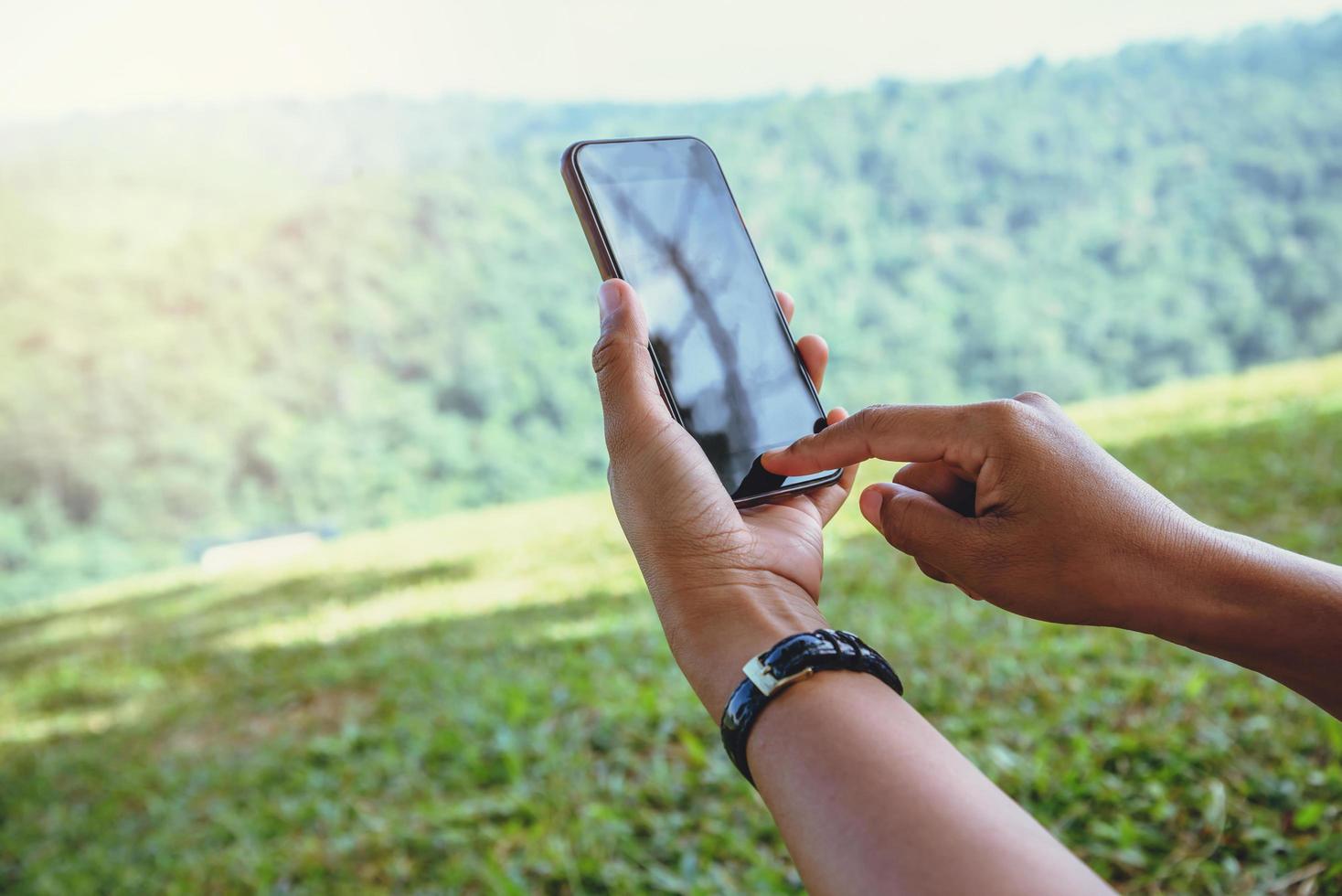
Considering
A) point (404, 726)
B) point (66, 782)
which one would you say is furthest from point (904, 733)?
point (66, 782)

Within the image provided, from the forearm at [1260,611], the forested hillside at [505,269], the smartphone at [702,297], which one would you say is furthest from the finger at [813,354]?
the forested hillside at [505,269]

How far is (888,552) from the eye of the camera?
13.9ft

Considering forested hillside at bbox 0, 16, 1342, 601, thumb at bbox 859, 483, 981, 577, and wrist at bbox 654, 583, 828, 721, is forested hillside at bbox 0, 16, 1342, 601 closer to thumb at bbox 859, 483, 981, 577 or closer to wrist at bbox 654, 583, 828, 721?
thumb at bbox 859, 483, 981, 577

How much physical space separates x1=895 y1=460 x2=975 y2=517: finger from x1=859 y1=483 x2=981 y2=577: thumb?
0.01 meters

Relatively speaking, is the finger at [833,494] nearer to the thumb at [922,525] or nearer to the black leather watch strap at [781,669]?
the thumb at [922,525]

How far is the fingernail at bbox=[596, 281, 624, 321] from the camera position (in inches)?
42.5

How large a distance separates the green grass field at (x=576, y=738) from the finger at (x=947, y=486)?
100 cm

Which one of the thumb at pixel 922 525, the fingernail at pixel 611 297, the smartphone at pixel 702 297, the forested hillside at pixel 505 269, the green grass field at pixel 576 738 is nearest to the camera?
the thumb at pixel 922 525

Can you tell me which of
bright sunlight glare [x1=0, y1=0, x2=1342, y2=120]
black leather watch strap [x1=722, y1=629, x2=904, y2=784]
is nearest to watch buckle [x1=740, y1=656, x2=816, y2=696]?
black leather watch strap [x1=722, y1=629, x2=904, y2=784]

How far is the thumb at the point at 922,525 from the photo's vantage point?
3.19 ft

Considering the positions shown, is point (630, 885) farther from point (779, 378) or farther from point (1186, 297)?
point (1186, 297)

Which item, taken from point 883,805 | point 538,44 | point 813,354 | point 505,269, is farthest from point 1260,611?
point 538,44

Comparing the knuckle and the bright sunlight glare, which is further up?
the bright sunlight glare

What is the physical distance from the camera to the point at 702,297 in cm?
127
